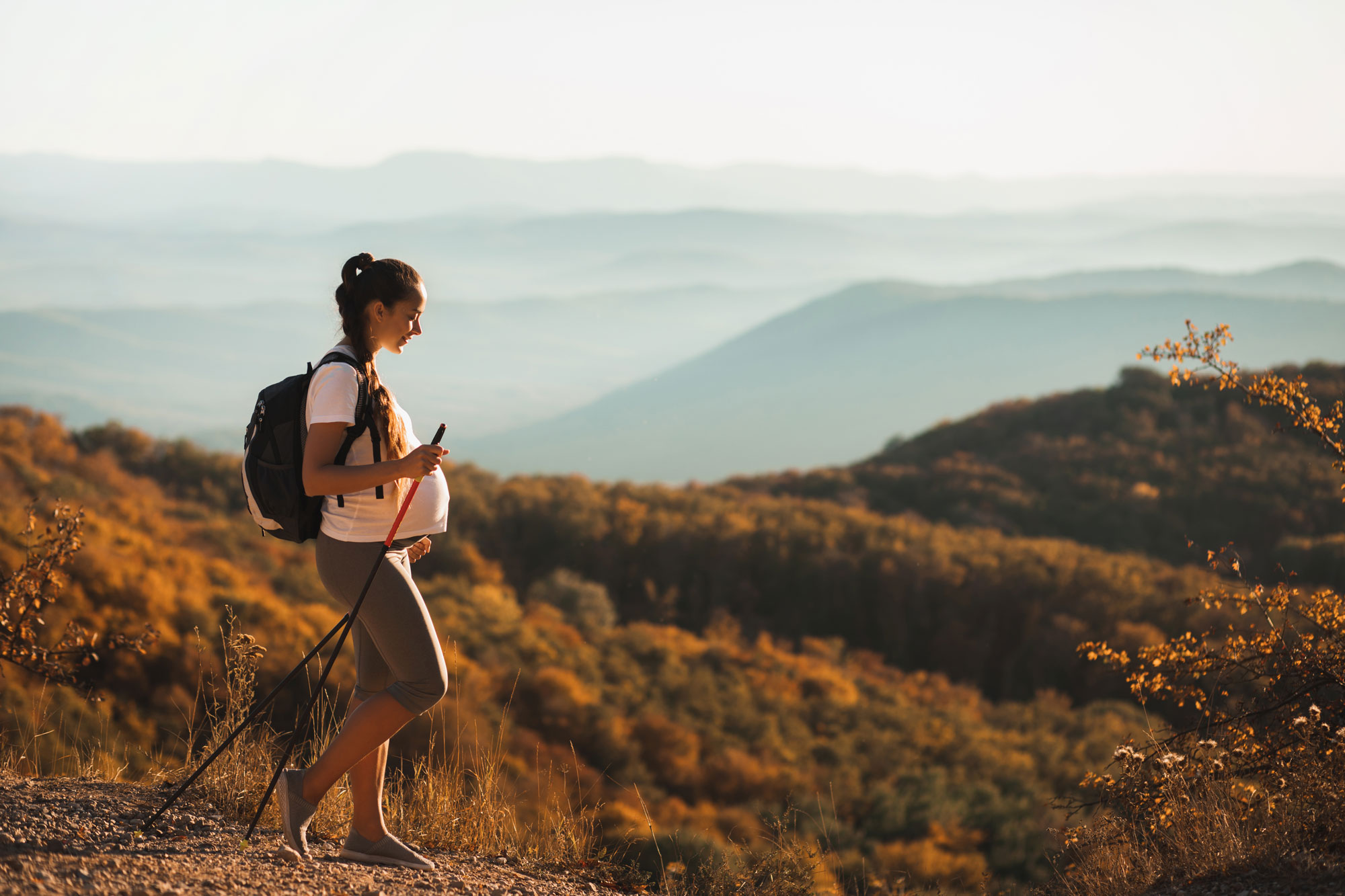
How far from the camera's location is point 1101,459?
33469mm

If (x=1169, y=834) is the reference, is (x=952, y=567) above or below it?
below

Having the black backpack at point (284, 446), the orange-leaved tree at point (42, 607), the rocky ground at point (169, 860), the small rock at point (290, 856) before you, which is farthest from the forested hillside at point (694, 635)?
the black backpack at point (284, 446)

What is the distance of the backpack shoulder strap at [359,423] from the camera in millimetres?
2420

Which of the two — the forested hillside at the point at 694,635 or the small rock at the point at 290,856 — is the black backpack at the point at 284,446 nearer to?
the small rock at the point at 290,856

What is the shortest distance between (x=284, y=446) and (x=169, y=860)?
120 cm

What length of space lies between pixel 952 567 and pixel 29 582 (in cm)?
1781

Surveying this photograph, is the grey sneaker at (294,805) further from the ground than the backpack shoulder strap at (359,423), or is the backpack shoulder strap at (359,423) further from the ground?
the backpack shoulder strap at (359,423)

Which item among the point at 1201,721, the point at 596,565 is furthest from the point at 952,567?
the point at 1201,721

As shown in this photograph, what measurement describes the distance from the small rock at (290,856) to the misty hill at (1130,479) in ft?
80.7

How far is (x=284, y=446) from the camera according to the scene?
2432mm

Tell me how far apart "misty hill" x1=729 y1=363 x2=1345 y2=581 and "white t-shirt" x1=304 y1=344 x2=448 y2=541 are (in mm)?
24519

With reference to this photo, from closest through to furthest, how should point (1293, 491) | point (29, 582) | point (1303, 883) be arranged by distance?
point (1303, 883) → point (29, 582) → point (1293, 491)

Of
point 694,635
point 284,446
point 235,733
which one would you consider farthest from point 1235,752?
point 694,635

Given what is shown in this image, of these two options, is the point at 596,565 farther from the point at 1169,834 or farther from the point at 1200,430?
the point at 1200,430
